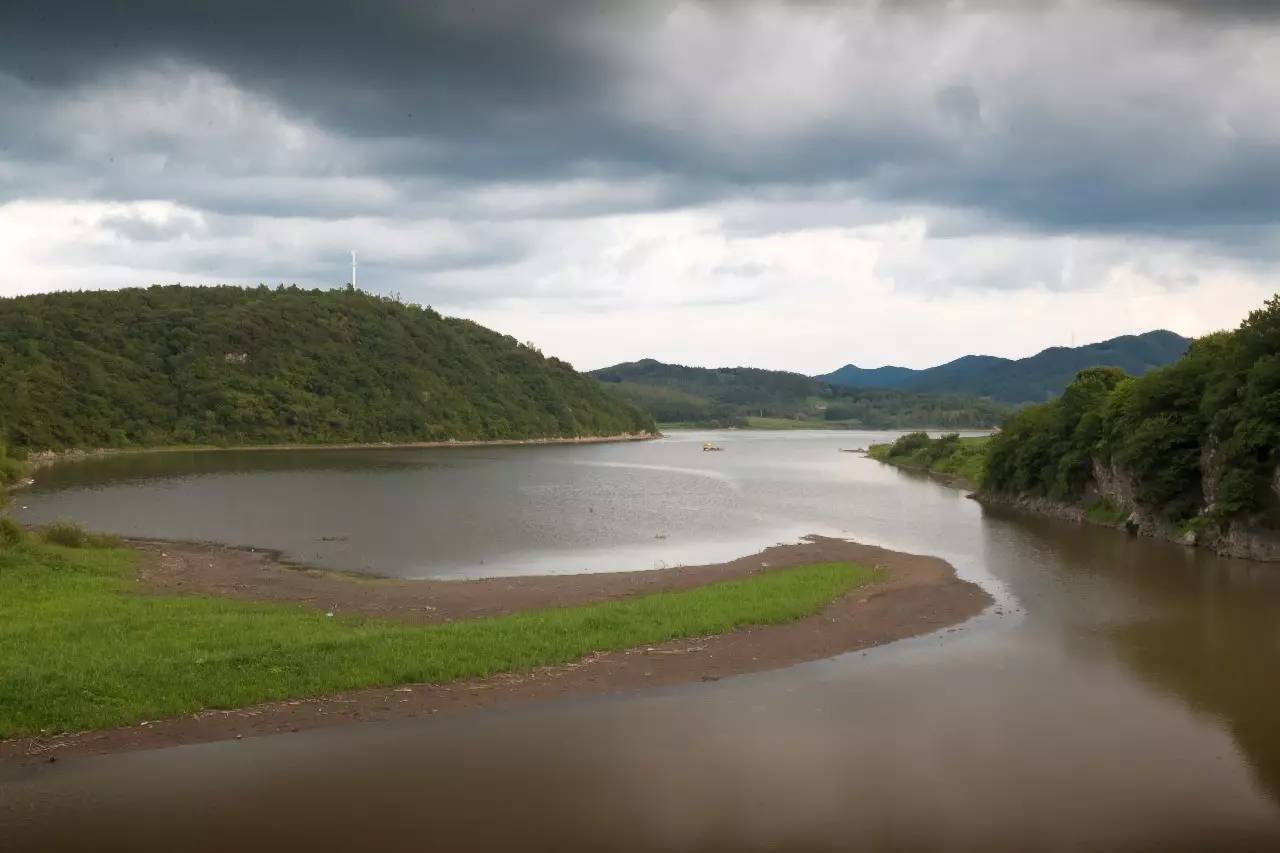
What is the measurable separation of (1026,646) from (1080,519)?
37576 mm

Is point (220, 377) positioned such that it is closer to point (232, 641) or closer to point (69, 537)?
point (69, 537)

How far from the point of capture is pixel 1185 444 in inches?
1930

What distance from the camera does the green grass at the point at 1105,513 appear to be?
55156 millimetres

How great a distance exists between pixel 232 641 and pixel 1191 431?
4636 cm

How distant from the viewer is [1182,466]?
48.5 meters

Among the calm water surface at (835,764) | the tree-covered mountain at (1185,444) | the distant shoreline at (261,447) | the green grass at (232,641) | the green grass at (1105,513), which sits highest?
the tree-covered mountain at (1185,444)

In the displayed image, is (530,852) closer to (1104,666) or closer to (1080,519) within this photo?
(1104,666)

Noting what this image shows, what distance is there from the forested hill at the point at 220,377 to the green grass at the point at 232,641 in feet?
342

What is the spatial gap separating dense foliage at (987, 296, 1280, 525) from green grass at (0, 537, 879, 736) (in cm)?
2334

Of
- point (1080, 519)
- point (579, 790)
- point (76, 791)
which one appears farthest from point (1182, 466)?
point (76, 791)

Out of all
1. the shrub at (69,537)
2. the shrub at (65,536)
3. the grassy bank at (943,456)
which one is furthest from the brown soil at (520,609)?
the grassy bank at (943,456)

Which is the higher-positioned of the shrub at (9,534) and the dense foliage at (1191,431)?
the dense foliage at (1191,431)

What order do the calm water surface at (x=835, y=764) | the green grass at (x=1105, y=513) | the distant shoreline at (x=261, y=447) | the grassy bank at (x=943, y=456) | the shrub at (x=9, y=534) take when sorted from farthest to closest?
the distant shoreline at (x=261, y=447) → the grassy bank at (x=943, y=456) → the green grass at (x=1105, y=513) → the shrub at (x=9, y=534) → the calm water surface at (x=835, y=764)

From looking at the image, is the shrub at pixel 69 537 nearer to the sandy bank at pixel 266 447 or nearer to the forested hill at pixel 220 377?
the sandy bank at pixel 266 447
